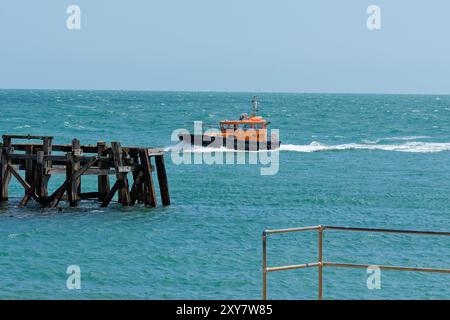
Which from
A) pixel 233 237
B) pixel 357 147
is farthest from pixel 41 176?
pixel 357 147

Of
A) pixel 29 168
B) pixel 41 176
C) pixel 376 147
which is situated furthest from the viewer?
pixel 376 147

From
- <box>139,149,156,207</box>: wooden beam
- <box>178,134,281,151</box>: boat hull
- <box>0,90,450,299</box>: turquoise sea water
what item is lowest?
<box>0,90,450,299</box>: turquoise sea water

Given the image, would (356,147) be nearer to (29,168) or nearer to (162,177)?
(162,177)

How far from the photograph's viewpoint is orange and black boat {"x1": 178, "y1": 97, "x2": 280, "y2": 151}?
5256 cm

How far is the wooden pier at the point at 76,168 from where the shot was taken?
2527cm

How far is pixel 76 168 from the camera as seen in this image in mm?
25203

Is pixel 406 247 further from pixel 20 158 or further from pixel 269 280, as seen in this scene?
pixel 20 158

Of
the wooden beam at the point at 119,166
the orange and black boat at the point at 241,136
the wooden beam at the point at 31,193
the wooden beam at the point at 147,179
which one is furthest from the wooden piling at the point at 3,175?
the orange and black boat at the point at 241,136

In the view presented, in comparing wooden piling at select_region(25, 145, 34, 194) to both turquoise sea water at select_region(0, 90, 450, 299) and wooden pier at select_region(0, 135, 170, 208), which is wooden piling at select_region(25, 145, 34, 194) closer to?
wooden pier at select_region(0, 135, 170, 208)

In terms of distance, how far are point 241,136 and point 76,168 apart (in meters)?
28.0

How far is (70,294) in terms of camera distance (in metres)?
16.9

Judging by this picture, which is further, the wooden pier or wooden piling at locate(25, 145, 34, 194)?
wooden piling at locate(25, 145, 34, 194)

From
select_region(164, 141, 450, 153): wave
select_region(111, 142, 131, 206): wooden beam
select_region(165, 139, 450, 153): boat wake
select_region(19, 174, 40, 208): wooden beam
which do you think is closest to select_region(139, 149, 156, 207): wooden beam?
select_region(111, 142, 131, 206): wooden beam

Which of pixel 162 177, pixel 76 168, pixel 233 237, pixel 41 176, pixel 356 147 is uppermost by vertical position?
pixel 76 168
